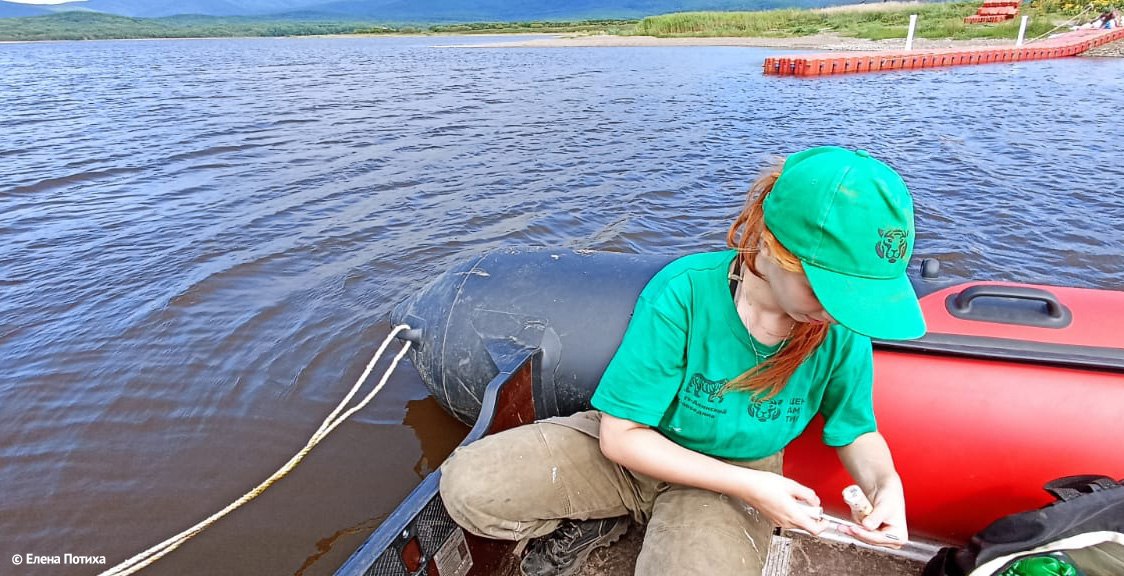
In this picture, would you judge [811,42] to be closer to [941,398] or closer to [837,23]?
[837,23]

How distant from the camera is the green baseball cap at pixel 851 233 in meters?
1.18

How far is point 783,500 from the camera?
1.48 m

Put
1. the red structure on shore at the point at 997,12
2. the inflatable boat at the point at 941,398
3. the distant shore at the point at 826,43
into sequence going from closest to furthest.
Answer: the inflatable boat at the point at 941,398 < the distant shore at the point at 826,43 < the red structure on shore at the point at 997,12

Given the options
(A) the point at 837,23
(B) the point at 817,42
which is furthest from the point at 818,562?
(A) the point at 837,23

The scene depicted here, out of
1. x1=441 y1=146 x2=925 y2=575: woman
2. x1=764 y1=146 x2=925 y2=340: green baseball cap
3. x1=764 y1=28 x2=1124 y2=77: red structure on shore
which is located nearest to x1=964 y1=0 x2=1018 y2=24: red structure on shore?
x1=764 y1=28 x2=1124 y2=77: red structure on shore

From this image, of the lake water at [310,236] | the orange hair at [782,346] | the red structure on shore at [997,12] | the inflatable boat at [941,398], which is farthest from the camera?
the red structure on shore at [997,12]

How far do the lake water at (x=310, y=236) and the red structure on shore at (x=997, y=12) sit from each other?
25.6m

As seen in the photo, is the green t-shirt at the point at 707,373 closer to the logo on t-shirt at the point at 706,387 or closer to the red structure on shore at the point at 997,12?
the logo on t-shirt at the point at 706,387

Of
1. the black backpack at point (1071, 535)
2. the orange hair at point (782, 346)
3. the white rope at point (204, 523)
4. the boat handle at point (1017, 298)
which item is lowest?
the white rope at point (204, 523)

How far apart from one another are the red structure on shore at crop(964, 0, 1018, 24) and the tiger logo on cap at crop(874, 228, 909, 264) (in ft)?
140

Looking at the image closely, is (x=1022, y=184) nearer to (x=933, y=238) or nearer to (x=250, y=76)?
(x=933, y=238)

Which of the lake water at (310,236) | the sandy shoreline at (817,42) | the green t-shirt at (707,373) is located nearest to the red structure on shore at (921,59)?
the sandy shoreline at (817,42)

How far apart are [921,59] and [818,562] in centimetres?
2400

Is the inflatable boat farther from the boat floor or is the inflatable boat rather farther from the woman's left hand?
the woman's left hand
